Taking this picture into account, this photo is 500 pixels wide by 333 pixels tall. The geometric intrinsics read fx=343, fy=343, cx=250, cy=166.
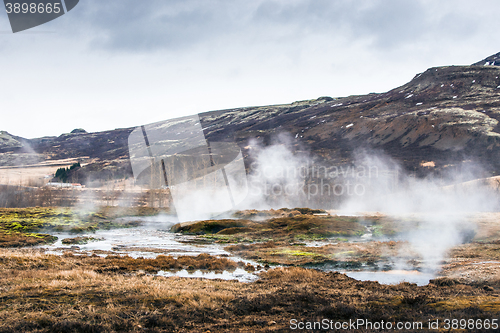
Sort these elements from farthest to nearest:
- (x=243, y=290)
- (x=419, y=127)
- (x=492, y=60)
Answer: (x=492, y=60)
(x=419, y=127)
(x=243, y=290)

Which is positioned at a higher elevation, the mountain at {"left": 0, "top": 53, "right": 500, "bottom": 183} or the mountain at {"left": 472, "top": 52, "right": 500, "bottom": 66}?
the mountain at {"left": 472, "top": 52, "right": 500, "bottom": 66}

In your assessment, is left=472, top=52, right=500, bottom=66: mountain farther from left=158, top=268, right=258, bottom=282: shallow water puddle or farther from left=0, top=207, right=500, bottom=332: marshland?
left=158, top=268, right=258, bottom=282: shallow water puddle

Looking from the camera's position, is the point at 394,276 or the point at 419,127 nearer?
the point at 394,276

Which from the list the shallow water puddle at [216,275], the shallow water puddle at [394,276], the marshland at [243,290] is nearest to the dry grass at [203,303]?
the marshland at [243,290]

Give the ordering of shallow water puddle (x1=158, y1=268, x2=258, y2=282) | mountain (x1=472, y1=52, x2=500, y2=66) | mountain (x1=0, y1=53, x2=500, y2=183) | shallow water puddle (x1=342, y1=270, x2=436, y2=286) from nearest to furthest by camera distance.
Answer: shallow water puddle (x1=342, y1=270, x2=436, y2=286) < shallow water puddle (x1=158, y1=268, x2=258, y2=282) < mountain (x1=0, y1=53, x2=500, y2=183) < mountain (x1=472, y1=52, x2=500, y2=66)

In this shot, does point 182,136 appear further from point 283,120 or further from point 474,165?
point 474,165

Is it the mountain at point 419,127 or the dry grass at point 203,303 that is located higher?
the mountain at point 419,127

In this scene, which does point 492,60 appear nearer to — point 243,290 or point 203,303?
point 243,290

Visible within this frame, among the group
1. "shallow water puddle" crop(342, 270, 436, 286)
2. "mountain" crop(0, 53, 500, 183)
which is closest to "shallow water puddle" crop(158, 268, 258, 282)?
"shallow water puddle" crop(342, 270, 436, 286)

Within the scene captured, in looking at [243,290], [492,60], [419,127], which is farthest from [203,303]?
[492,60]

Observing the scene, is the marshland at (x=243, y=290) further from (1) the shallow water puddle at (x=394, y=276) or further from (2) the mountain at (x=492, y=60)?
(2) the mountain at (x=492, y=60)

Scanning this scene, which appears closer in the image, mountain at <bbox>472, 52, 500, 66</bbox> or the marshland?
the marshland

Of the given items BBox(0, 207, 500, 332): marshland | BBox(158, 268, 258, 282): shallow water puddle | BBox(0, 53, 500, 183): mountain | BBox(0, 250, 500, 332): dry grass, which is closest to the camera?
BBox(0, 250, 500, 332): dry grass

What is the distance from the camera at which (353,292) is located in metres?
13.1
